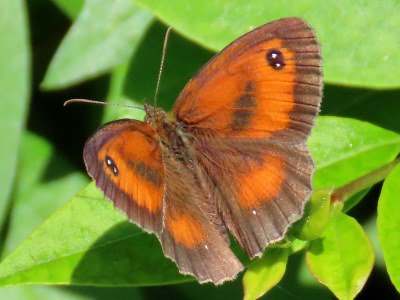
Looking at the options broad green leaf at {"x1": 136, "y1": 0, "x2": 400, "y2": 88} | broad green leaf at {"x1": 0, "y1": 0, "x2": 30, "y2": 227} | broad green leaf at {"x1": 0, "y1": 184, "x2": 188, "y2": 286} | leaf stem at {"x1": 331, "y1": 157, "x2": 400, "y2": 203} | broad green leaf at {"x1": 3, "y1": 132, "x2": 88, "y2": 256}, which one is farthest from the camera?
broad green leaf at {"x1": 3, "y1": 132, "x2": 88, "y2": 256}

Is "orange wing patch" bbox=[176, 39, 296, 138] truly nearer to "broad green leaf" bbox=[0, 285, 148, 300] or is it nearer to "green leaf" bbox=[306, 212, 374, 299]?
"green leaf" bbox=[306, 212, 374, 299]

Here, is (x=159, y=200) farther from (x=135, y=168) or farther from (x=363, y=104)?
(x=363, y=104)

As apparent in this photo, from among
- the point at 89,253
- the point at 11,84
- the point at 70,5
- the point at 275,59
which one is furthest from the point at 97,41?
the point at 275,59

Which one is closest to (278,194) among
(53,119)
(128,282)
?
(128,282)

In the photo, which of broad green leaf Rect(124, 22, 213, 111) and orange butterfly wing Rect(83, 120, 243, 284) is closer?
orange butterfly wing Rect(83, 120, 243, 284)

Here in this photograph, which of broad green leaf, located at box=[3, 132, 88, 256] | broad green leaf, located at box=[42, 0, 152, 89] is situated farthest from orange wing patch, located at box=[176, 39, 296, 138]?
broad green leaf, located at box=[3, 132, 88, 256]
